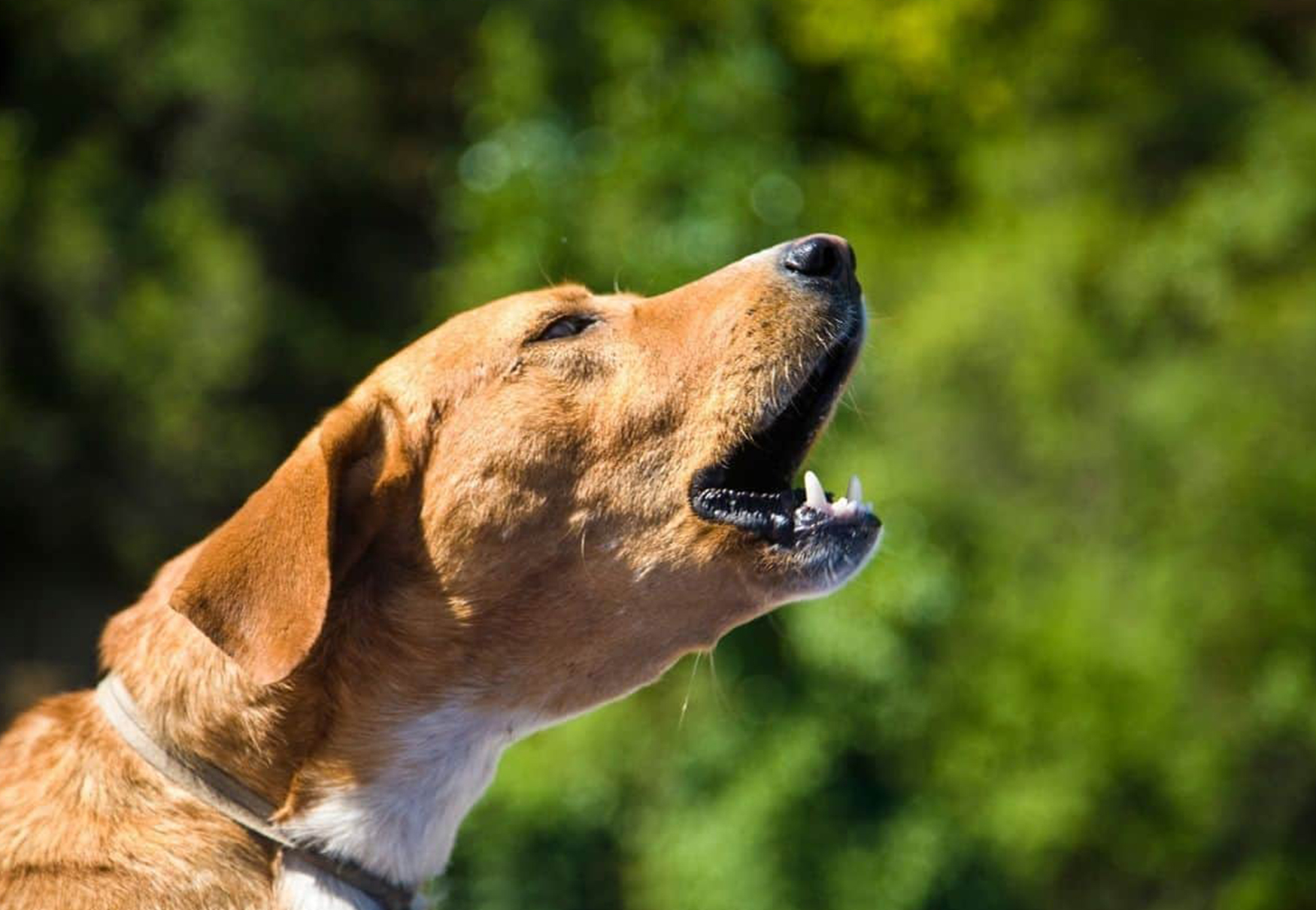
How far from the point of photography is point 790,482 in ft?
11.7

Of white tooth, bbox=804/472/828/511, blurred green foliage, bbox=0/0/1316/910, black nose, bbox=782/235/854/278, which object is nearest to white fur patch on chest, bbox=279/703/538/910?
white tooth, bbox=804/472/828/511

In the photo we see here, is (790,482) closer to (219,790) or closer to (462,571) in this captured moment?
(462,571)

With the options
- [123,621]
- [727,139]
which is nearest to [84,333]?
[727,139]

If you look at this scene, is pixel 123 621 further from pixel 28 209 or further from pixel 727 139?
pixel 28 209

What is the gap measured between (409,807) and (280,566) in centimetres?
57

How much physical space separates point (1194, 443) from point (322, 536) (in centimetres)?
630

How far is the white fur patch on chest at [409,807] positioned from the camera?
10.4ft

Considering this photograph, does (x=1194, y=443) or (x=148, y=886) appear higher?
(x=148, y=886)

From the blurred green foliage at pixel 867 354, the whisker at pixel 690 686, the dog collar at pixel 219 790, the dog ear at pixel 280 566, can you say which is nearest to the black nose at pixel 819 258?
the whisker at pixel 690 686

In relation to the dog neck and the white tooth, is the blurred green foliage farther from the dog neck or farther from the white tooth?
the dog neck

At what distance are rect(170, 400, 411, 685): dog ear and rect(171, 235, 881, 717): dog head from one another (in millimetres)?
16

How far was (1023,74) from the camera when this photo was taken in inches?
390

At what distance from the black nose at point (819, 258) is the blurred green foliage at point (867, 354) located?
1897 millimetres

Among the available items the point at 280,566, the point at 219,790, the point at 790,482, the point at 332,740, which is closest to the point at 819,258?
the point at 790,482
